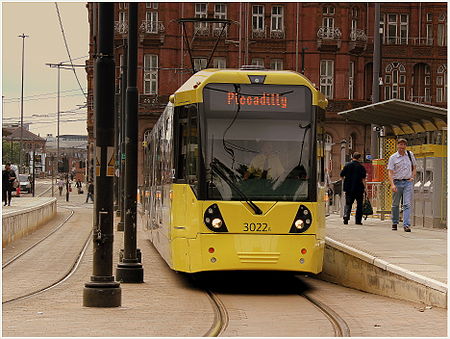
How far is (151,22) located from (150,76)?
375 cm

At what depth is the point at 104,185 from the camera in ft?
42.5

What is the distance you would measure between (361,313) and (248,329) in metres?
2.03

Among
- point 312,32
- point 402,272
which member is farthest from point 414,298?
point 312,32

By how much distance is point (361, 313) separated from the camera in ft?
41.6

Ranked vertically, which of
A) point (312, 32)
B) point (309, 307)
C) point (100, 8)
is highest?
point (312, 32)

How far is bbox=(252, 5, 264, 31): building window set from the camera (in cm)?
7831

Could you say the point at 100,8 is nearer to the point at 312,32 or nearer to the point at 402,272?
the point at 402,272

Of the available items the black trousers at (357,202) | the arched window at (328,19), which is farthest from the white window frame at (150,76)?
the black trousers at (357,202)

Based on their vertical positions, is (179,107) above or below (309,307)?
above

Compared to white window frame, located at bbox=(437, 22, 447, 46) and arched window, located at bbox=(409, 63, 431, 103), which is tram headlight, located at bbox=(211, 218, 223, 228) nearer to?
arched window, located at bbox=(409, 63, 431, 103)

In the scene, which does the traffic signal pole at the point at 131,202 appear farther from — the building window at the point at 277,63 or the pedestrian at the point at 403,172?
the building window at the point at 277,63

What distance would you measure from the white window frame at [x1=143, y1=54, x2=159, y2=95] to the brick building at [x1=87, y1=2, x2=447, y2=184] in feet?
0.23

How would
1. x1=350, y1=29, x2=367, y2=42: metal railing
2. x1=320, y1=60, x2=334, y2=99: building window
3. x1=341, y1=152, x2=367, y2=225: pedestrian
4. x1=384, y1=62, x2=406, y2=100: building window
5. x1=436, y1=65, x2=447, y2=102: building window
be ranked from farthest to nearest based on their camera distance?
x1=436, y1=65, x2=447, y2=102: building window → x1=384, y1=62, x2=406, y2=100: building window → x1=320, y1=60, x2=334, y2=99: building window → x1=350, y1=29, x2=367, y2=42: metal railing → x1=341, y1=152, x2=367, y2=225: pedestrian

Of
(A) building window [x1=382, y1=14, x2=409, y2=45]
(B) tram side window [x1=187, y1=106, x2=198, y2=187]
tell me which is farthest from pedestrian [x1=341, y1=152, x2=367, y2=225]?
(A) building window [x1=382, y1=14, x2=409, y2=45]
